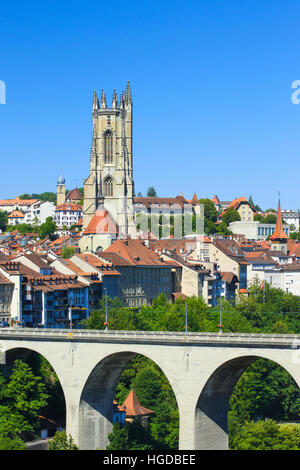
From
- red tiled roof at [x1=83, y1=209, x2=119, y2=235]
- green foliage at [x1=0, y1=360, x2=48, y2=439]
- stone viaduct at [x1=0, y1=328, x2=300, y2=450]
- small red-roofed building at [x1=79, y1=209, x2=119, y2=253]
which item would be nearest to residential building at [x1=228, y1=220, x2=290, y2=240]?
red tiled roof at [x1=83, y1=209, x2=119, y2=235]

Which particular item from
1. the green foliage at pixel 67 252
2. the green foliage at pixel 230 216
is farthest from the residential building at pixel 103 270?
the green foliage at pixel 230 216

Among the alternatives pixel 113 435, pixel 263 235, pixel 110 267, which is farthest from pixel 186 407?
pixel 263 235

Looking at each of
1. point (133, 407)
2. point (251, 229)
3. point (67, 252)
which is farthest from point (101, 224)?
point (133, 407)

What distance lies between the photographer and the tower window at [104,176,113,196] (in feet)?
508

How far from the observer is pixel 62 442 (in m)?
72.8

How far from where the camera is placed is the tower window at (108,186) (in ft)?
508

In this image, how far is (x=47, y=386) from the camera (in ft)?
268

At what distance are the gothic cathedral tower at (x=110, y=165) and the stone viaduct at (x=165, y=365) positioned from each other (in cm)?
7481

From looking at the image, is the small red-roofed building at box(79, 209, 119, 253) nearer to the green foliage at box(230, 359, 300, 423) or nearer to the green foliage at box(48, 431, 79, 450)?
the green foliage at box(230, 359, 300, 423)

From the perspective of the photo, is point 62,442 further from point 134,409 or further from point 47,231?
point 47,231

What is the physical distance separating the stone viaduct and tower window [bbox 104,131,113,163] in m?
77.3

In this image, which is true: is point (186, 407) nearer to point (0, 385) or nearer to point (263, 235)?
point (0, 385)

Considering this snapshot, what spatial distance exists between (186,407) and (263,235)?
420ft
